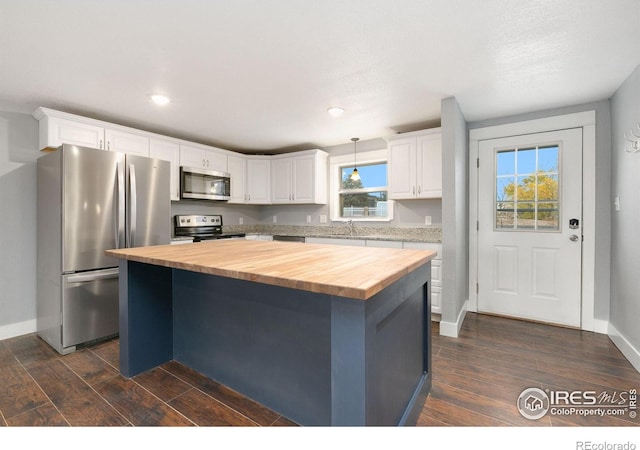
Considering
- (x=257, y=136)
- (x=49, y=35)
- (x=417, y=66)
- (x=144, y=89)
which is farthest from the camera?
(x=257, y=136)

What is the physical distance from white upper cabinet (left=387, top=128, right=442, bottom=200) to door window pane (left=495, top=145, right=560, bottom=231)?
685mm

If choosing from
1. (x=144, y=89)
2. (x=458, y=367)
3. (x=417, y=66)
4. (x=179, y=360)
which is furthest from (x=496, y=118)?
(x=179, y=360)

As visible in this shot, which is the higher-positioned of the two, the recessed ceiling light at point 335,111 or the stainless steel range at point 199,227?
the recessed ceiling light at point 335,111

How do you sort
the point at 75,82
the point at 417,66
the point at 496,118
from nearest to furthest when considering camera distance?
the point at 417,66
the point at 75,82
the point at 496,118

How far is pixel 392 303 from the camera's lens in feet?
4.16

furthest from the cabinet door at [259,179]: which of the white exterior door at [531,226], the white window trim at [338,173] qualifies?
the white exterior door at [531,226]

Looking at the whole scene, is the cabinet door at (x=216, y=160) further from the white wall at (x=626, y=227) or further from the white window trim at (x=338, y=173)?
the white wall at (x=626, y=227)

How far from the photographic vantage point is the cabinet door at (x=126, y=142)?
323cm

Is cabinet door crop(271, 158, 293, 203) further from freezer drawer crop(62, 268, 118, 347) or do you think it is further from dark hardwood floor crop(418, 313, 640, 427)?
dark hardwood floor crop(418, 313, 640, 427)

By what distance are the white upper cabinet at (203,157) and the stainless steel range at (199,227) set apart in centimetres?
74

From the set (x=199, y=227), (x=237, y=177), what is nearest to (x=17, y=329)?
(x=199, y=227)

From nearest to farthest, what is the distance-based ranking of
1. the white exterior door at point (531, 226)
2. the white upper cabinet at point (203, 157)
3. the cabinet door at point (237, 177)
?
1. the white exterior door at point (531, 226)
2. the white upper cabinet at point (203, 157)
3. the cabinet door at point (237, 177)
